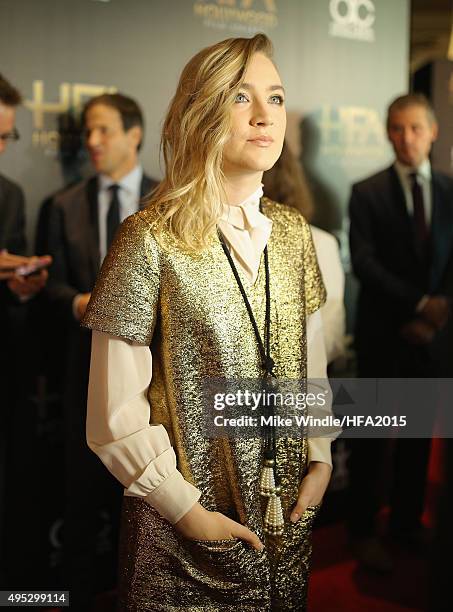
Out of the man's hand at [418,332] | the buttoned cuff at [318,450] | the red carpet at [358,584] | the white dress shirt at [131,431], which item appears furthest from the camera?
the man's hand at [418,332]

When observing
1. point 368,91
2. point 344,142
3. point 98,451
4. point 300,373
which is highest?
point 368,91

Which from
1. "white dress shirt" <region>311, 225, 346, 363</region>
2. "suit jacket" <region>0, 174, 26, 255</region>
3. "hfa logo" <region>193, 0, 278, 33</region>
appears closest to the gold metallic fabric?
"white dress shirt" <region>311, 225, 346, 363</region>

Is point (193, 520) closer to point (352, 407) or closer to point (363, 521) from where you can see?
point (352, 407)

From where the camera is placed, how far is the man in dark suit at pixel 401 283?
271 cm

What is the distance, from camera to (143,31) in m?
2.45

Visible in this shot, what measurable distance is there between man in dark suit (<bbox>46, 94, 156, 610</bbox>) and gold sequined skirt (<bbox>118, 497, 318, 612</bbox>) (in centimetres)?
95

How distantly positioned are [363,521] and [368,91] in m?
1.65

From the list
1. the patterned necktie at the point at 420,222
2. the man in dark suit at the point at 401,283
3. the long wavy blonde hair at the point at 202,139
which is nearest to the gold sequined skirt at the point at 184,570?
the long wavy blonde hair at the point at 202,139

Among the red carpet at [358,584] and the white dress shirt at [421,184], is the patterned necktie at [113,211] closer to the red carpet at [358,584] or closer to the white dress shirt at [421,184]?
the white dress shirt at [421,184]

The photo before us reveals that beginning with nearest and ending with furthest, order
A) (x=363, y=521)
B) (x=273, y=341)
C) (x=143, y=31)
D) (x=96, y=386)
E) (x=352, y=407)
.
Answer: (x=96, y=386) < (x=273, y=341) < (x=352, y=407) < (x=143, y=31) < (x=363, y=521)

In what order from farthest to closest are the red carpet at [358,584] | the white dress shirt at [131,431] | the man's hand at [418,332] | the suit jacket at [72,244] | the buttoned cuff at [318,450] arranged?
1. the man's hand at [418,332]
2. the red carpet at [358,584]
3. the suit jacket at [72,244]
4. the buttoned cuff at [318,450]
5. the white dress shirt at [131,431]

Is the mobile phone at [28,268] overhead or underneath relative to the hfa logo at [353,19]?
underneath

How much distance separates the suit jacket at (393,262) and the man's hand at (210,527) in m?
1.34

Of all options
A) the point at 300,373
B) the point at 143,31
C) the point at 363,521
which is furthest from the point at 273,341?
the point at 363,521
